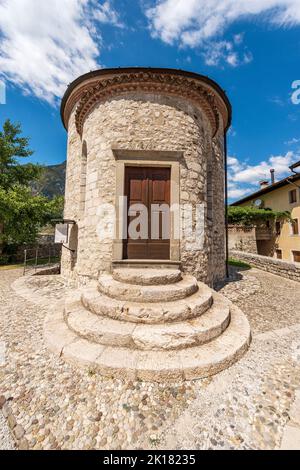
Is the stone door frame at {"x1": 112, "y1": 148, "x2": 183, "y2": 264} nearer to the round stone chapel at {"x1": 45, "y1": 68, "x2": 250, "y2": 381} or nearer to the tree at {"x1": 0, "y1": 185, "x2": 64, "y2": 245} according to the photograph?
the round stone chapel at {"x1": 45, "y1": 68, "x2": 250, "y2": 381}

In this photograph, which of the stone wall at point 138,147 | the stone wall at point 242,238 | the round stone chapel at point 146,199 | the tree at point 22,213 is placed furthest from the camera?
the stone wall at point 242,238

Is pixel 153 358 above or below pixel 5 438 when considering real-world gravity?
above

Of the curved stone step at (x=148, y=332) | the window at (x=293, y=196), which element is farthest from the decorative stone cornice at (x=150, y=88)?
the window at (x=293, y=196)

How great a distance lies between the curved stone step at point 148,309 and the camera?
3.24 metres

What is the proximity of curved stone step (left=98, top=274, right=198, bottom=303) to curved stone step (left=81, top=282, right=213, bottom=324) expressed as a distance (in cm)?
10

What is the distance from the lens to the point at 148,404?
2.11 metres

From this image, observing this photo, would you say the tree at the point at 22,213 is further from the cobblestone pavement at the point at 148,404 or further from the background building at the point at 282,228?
the background building at the point at 282,228

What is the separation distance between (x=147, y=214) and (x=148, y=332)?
3.27 m

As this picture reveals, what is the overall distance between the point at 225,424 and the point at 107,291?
9.13ft

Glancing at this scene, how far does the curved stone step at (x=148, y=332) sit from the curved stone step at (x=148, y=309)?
0.10 meters

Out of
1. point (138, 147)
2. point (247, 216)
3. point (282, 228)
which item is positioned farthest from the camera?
point (247, 216)

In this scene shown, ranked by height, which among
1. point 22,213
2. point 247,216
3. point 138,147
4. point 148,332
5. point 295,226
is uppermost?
point 138,147

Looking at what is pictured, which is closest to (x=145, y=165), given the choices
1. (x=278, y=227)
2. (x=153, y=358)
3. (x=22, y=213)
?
(x=153, y=358)

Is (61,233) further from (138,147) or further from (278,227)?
(278,227)
